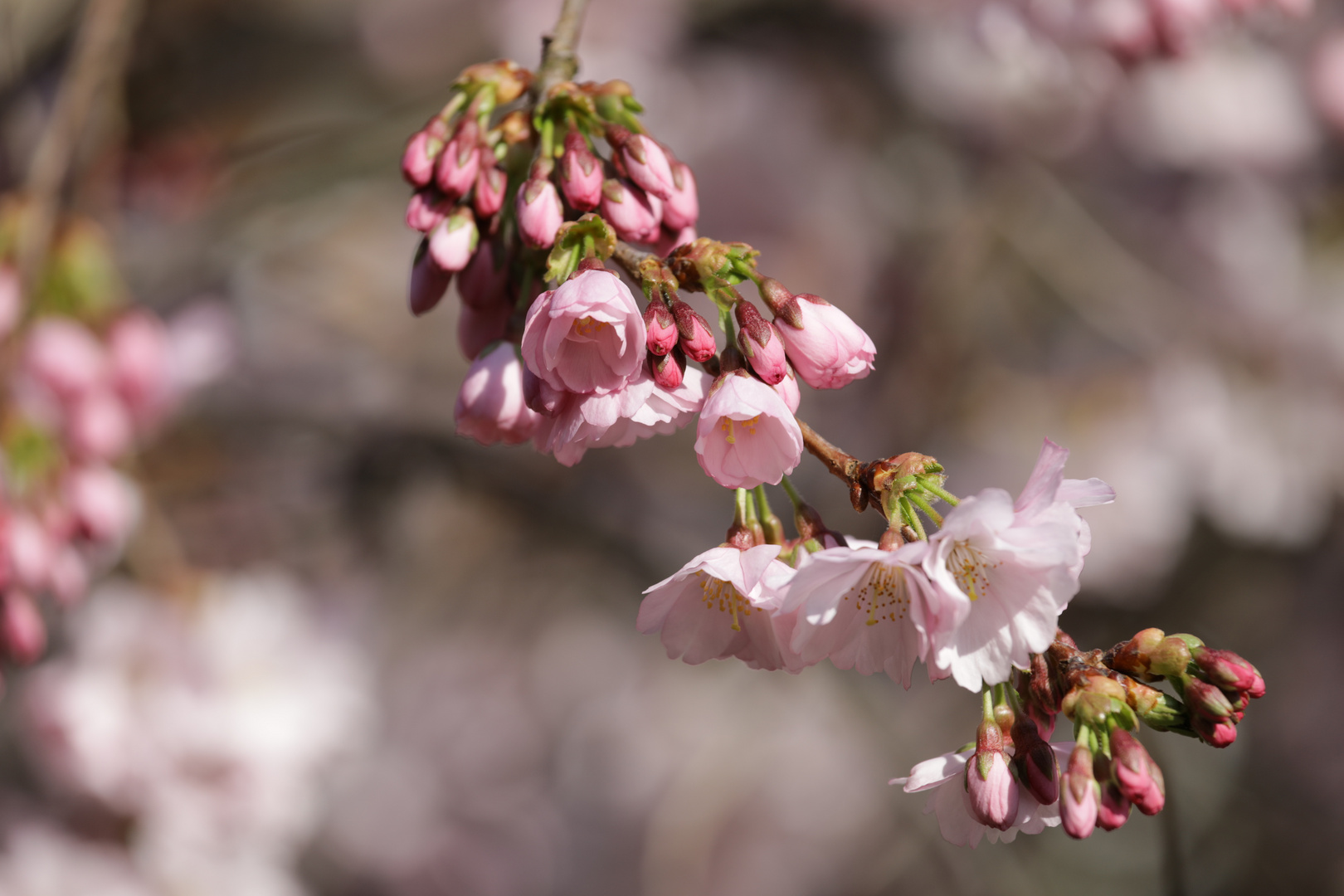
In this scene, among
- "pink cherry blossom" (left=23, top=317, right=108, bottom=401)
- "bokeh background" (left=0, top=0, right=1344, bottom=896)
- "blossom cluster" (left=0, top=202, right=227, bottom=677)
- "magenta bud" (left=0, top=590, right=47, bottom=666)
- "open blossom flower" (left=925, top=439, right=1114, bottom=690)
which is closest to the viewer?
"open blossom flower" (left=925, top=439, right=1114, bottom=690)

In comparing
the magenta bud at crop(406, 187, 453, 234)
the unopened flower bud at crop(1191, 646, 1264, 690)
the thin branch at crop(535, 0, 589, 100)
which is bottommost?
the unopened flower bud at crop(1191, 646, 1264, 690)

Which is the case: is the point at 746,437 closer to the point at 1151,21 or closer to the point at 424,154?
the point at 424,154

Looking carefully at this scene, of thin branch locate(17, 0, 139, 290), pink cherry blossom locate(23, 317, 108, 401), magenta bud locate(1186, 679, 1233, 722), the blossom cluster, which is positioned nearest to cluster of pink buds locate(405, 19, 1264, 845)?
magenta bud locate(1186, 679, 1233, 722)

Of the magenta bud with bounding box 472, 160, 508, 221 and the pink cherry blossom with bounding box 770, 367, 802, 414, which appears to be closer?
the pink cherry blossom with bounding box 770, 367, 802, 414

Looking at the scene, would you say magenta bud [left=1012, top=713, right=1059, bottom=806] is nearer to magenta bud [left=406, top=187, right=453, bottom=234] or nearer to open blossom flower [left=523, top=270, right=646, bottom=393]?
open blossom flower [left=523, top=270, right=646, bottom=393]

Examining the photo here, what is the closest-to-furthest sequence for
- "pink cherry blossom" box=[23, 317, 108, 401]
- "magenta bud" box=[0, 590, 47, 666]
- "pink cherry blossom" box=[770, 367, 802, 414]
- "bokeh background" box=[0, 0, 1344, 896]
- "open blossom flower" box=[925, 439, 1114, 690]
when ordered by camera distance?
"open blossom flower" box=[925, 439, 1114, 690] < "pink cherry blossom" box=[770, 367, 802, 414] < "magenta bud" box=[0, 590, 47, 666] < "pink cherry blossom" box=[23, 317, 108, 401] < "bokeh background" box=[0, 0, 1344, 896]

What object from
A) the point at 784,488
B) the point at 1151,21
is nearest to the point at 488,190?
the point at 784,488

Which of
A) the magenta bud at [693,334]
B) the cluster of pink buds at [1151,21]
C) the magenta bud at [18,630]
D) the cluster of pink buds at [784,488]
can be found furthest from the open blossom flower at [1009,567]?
the cluster of pink buds at [1151,21]
